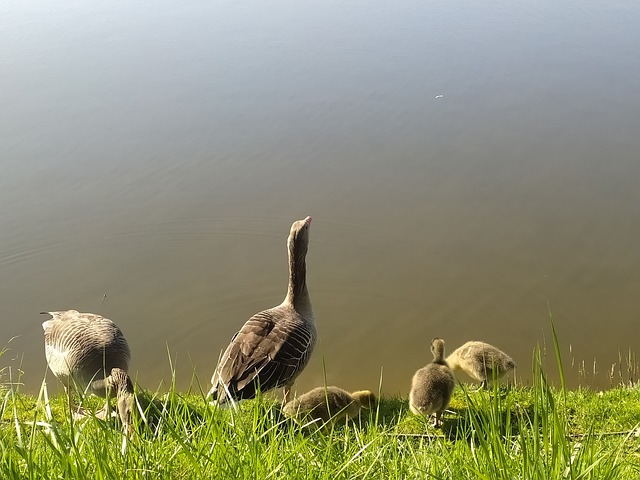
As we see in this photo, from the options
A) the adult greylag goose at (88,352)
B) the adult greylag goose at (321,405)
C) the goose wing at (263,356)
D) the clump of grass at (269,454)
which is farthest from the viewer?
the adult greylag goose at (88,352)

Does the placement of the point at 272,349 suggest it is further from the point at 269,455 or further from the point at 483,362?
the point at 269,455

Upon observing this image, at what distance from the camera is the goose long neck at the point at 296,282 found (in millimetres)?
6621

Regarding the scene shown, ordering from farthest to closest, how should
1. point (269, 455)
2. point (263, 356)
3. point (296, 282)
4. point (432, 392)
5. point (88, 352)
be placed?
point (296, 282), point (88, 352), point (263, 356), point (432, 392), point (269, 455)

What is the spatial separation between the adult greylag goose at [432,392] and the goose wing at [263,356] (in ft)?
3.30

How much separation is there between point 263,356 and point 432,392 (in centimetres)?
135

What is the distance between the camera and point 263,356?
19.0 ft

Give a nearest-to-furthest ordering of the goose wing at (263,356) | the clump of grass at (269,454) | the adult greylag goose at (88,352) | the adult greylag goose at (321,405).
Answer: the clump of grass at (269,454) < the adult greylag goose at (321,405) < the goose wing at (263,356) < the adult greylag goose at (88,352)

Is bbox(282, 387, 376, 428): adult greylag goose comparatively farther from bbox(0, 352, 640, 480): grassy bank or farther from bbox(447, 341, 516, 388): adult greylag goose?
bbox(0, 352, 640, 480): grassy bank

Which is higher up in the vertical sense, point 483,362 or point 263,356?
point 263,356

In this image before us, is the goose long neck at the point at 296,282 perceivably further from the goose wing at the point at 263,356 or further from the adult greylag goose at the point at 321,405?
the adult greylag goose at the point at 321,405

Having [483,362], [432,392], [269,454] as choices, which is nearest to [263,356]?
[432,392]

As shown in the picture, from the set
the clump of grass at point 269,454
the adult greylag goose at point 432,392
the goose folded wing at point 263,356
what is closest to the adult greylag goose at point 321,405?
the goose folded wing at point 263,356

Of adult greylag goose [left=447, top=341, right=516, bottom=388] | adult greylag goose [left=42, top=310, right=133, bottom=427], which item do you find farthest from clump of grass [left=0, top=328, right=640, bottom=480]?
adult greylag goose [left=42, top=310, right=133, bottom=427]

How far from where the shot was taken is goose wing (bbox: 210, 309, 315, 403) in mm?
5582
